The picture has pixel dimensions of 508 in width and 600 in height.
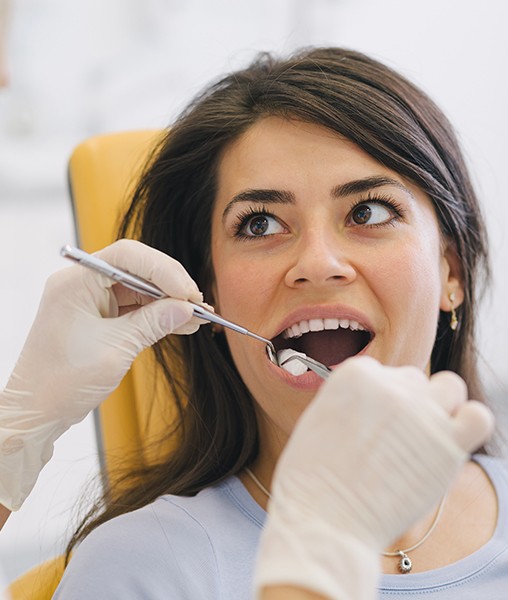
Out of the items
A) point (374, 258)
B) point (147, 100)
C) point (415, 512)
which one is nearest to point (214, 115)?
point (374, 258)

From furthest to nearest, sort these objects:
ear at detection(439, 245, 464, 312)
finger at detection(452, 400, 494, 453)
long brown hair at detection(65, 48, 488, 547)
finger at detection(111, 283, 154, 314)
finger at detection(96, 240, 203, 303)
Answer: ear at detection(439, 245, 464, 312), long brown hair at detection(65, 48, 488, 547), finger at detection(111, 283, 154, 314), finger at detection(96, 240, 203, 303), finger at detection(452, 400, 494, 453)

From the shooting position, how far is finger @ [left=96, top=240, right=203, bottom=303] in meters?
1.20

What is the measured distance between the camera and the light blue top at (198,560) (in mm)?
1209

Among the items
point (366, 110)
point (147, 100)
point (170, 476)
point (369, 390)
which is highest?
point (366, 110)

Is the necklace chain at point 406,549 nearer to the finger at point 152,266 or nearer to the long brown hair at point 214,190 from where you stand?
the long brown hair at point 214,190

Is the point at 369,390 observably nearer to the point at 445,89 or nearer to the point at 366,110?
the point at 366,110

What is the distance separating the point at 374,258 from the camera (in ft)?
4.38

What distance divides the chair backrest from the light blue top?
32 centimetres

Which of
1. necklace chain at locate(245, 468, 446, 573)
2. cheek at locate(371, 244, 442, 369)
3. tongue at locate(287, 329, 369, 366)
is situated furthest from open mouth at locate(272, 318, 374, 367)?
necklace chain at locate(245, 468, 446, 573)

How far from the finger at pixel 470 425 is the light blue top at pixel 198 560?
0.54m

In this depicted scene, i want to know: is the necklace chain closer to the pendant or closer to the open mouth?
the pendant

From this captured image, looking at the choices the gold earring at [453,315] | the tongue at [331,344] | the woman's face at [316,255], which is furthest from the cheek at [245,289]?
the gold earring at [453,315]

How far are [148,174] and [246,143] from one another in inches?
9.5

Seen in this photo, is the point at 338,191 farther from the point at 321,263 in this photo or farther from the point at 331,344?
the point at 331,344
